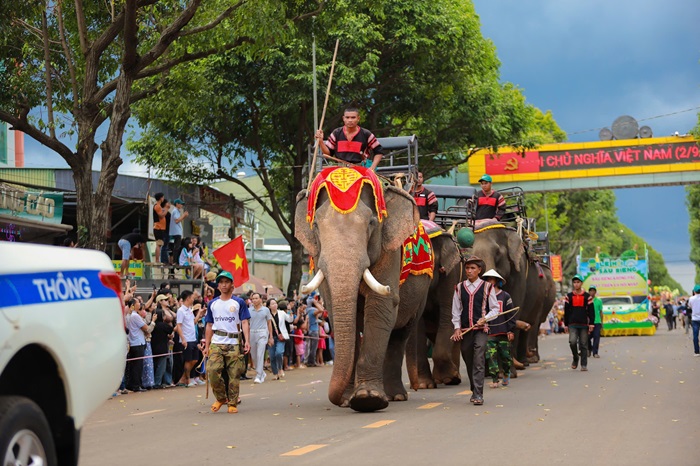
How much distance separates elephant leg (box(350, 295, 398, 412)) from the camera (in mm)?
12664

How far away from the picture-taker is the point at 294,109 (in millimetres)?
34250

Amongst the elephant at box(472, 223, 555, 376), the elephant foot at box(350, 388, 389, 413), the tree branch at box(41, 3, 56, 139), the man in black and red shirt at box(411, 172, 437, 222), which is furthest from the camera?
the tree branch at box(41, 3, 56, 139)

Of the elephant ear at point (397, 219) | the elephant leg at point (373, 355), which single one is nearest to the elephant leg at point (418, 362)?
the elephant leg at point (373, 355)

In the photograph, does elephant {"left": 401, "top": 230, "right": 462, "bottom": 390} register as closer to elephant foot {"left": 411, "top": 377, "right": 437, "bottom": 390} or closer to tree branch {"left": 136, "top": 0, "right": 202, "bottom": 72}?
elephant foot {"left": 411, "top": 377, "right": 437, "bottom": 390}

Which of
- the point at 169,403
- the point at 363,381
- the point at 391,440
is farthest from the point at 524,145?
the point at 391,440

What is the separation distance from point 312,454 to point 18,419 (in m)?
4.25

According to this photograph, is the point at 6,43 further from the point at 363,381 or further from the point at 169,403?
the point at 363,381

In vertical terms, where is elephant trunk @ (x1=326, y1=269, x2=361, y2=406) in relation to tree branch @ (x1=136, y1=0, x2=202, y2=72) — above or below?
below

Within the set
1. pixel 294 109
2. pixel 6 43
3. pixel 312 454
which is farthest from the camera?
pixel 294 109

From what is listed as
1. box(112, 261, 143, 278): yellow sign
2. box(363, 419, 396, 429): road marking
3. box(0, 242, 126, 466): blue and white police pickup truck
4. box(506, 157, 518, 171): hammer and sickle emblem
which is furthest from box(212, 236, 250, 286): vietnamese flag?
box(506, 157, 518, 171): hammer and sickle emblem

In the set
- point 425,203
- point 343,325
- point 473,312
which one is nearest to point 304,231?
point 343,325

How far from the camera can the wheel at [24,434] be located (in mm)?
5180

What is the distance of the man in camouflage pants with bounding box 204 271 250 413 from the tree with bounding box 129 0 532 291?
58.8 ft

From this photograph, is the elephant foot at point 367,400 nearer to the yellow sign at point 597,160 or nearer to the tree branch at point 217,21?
the tree branch at point 217,21
